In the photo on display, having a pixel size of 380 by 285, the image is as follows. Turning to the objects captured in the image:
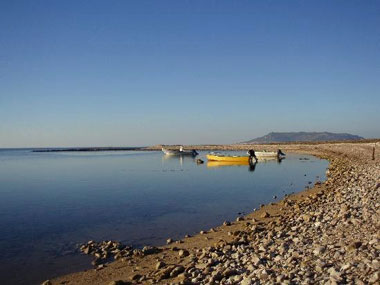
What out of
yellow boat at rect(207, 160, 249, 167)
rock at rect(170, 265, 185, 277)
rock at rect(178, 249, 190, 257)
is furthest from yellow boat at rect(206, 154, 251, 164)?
rock at rect(170, 265, 185, 277)

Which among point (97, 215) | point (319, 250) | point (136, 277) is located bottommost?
point (97, 215)

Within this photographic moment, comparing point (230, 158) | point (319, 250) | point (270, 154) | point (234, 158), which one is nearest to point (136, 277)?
point (319, 250)

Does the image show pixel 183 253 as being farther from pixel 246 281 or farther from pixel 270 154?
pixel 270 154

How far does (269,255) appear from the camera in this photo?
9.78m

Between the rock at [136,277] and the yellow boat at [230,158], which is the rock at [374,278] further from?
the yellow boat at [230,158]

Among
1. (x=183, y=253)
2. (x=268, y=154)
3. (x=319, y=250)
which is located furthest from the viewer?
(x=268, y=154)

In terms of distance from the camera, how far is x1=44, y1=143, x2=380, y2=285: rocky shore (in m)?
7.92

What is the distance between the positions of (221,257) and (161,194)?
61.4 feet

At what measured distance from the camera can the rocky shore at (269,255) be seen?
26.0ft

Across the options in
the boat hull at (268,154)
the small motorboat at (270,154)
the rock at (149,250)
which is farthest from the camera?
the boat hull at (268,154)

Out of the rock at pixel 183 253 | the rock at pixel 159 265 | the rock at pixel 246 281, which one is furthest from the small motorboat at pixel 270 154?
the rock at pixel 246 281

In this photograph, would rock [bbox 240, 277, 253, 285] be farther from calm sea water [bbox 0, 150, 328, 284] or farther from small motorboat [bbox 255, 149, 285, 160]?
small motorboat [bbox 255, 149, 285, 160]

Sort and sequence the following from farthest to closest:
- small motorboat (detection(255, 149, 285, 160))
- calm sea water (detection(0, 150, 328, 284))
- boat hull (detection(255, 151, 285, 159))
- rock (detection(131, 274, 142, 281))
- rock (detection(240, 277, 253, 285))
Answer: boat hull (detection(255, 151, 285, 159)) < small motorboat (detection(255, 149, 285, 160)) < calm sea water (detection(0, 150, 328, 284)) < rock (detection(131, 274, 142, 281)) < rock (detection(240, 277, 253, 285))

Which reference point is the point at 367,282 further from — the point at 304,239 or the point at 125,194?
the point at 125,194
